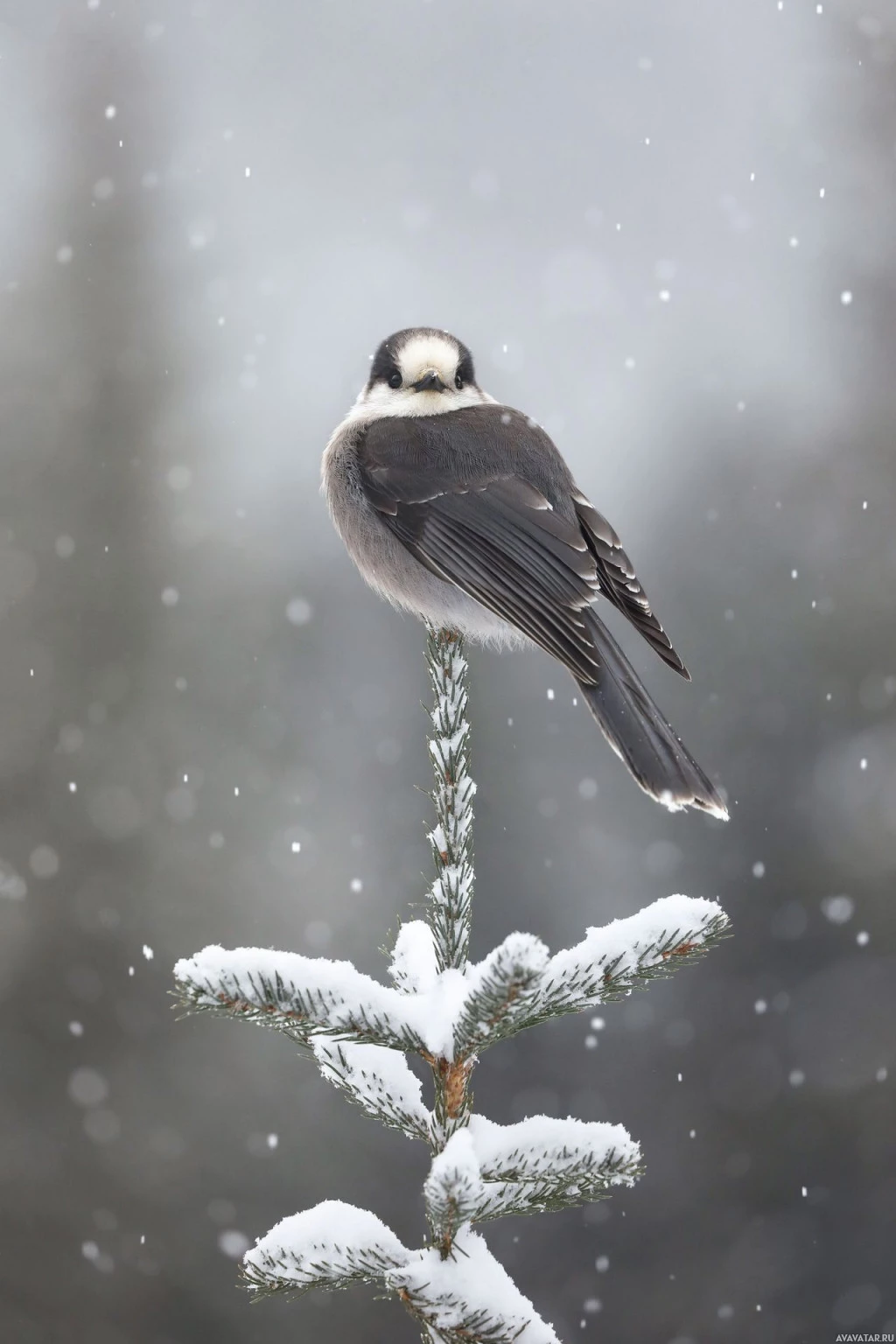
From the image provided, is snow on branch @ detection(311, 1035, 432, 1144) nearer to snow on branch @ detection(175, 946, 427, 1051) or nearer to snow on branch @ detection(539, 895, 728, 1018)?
snow on branch @ detection(175, 946, 427, 1051)

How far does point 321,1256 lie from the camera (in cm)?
134

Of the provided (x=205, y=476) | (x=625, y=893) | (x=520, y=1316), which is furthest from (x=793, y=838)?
(x=520, y=1316)

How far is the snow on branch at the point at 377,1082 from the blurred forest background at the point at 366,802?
231 inches

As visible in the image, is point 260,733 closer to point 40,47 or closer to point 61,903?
point 61,903

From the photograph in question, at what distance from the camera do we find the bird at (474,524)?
2.29 metres

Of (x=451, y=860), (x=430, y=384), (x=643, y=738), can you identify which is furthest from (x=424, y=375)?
(x=451, y=860)

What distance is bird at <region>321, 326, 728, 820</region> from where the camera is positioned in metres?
2.29

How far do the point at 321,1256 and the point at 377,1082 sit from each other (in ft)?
0.68

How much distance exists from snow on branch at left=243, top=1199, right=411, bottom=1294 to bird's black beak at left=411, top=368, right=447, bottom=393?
2.02 meters

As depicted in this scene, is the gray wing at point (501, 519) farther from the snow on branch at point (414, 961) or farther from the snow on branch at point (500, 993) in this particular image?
the snow on branch at point (500, 993)

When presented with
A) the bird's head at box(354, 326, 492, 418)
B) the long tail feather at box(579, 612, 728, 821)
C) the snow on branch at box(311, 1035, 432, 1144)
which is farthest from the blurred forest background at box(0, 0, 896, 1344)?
the snow on branch at box(311, 1035, 432, 1144)

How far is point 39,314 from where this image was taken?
8055mm

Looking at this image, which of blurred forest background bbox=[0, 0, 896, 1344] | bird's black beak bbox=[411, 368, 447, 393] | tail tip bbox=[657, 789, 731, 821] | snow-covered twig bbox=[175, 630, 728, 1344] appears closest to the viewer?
snow-covered twig bbox=[175, 630, 728, 1344]

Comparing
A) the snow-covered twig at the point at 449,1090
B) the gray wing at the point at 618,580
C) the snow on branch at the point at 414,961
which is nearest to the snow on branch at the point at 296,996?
the snow-covered twig at the point at 449,1090
